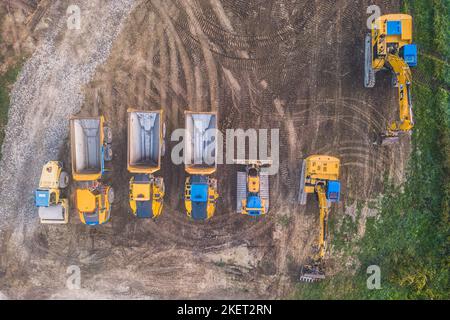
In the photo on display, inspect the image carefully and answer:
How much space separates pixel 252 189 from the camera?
14.9 meters

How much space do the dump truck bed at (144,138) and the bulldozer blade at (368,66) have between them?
882 cm

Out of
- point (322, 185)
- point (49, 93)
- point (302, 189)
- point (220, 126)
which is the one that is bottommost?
point (302, 189)

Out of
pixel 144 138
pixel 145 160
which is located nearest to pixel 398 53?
pixel 144 138

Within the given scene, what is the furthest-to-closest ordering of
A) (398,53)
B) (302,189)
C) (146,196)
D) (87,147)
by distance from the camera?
(302,189) → (87,147) → (398,53) → (146,196)

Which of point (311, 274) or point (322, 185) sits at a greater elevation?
point (322, 185)

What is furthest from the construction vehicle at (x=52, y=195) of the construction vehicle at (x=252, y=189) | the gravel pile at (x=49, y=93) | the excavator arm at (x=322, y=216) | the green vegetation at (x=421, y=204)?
the green vegetation at (x=421, y=204)

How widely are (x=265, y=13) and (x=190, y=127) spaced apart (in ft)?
19.6

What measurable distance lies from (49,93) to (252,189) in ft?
31.8

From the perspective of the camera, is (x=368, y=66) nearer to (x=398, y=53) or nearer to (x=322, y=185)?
(x=398, y=53)

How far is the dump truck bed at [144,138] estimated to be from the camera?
14.7m

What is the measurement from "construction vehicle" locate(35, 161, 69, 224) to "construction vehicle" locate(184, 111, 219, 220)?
5316 millimetres

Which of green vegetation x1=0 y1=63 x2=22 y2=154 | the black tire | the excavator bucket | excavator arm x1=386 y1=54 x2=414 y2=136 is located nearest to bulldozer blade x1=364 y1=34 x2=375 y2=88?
excavator arm x1=386 y1=54 x2=414 y2=136

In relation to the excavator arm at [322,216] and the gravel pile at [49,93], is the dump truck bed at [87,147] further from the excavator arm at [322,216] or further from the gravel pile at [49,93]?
the excavator arm at [322,216]
